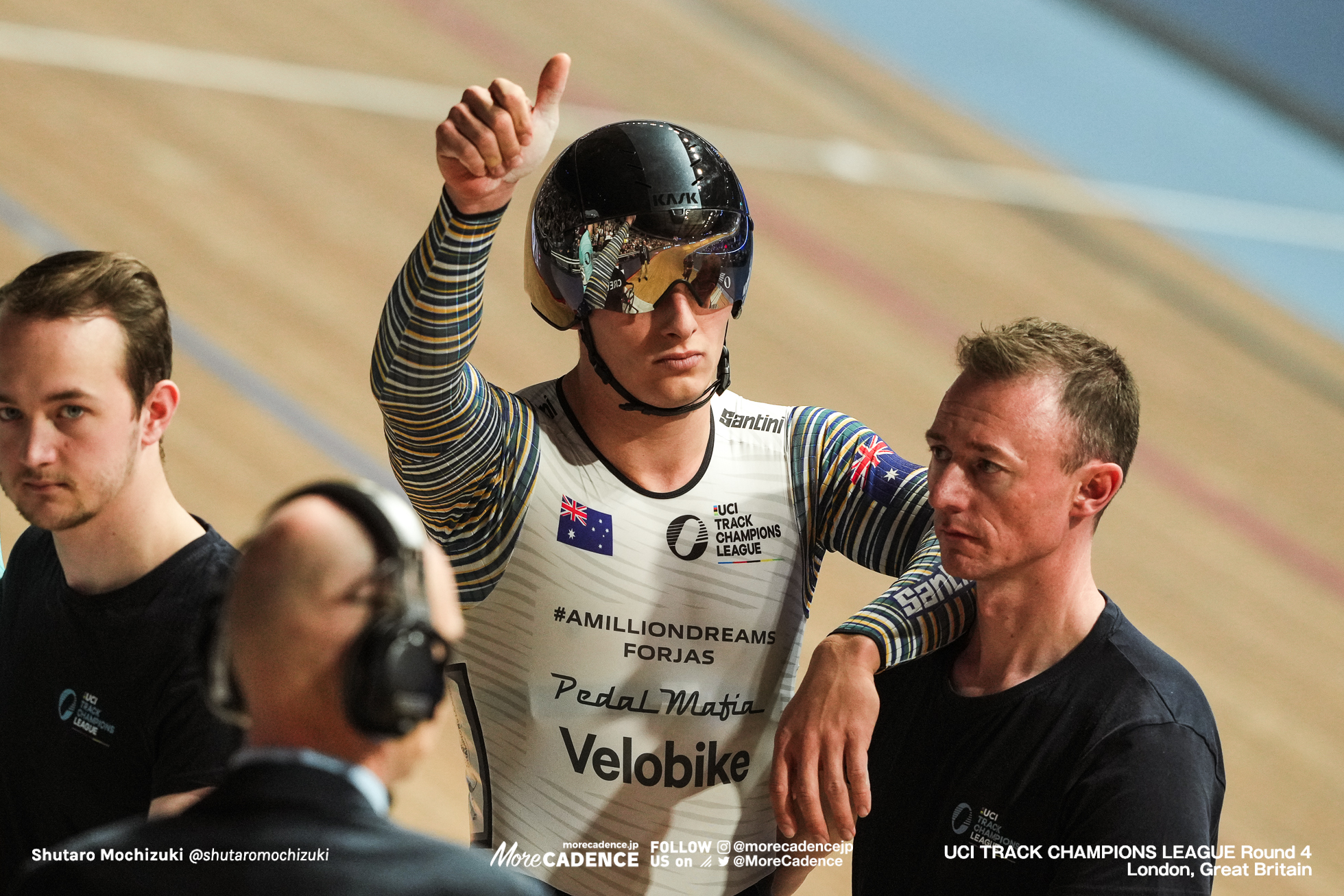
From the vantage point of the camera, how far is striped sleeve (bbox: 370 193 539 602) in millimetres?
2994

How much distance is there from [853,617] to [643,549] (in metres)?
0.52

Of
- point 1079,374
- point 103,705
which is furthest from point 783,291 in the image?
point 103,705

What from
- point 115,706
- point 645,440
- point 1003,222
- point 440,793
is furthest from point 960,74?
point 115,706

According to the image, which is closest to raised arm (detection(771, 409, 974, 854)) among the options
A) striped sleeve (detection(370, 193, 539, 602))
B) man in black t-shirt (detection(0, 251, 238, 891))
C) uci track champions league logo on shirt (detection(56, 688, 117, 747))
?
striped sleeve (detection(370, 193, 539, 602))

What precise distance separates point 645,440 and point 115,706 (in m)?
1.32

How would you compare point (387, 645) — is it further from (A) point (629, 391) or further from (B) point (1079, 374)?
(B) point (1079, 374)

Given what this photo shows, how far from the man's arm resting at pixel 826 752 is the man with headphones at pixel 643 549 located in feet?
0.59

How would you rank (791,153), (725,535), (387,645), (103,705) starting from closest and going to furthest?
1. (387,645)
2. (103,705)
3. (725,535)
4. (791,153)

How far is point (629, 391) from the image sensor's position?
11.3 feet

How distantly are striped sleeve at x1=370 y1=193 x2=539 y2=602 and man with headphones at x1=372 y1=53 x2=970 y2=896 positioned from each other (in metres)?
0.01

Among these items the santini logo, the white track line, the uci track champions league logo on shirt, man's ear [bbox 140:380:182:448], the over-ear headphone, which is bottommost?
the uci track champions league logo on shirt

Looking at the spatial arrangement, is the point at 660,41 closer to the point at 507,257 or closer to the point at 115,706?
the point at 507,257

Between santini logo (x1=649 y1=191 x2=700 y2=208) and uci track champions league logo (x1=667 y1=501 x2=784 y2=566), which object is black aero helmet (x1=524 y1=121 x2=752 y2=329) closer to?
santini logo (x1=649 y1=191 x2=700 y2=208)

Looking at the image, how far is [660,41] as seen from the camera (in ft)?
44.1
